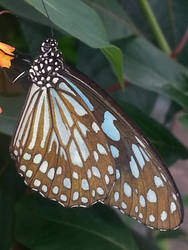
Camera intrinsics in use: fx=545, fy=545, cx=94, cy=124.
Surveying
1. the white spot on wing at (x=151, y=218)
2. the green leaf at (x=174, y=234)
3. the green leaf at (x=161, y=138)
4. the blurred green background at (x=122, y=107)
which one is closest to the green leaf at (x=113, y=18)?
the blurred green background at (x=122, y=107)

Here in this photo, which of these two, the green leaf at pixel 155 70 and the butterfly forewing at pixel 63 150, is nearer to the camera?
the butterfly forewing at pixel 63 150

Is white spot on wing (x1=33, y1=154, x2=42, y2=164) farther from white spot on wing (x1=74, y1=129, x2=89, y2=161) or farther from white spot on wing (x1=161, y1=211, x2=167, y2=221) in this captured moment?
white spot on wing (x1=161, y1=211, x2=167, y2=221)

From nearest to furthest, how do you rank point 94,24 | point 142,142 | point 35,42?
point 94,24 → point 142,142 → point 35,42

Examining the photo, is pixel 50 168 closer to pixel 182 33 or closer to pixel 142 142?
pixel 142 142

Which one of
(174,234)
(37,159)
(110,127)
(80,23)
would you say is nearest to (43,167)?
(37,159)

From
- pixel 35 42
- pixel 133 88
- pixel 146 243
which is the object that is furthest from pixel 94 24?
pixel 146 243

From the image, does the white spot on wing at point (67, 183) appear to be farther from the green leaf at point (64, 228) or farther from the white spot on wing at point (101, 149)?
the green leaf at point (64, 228)
